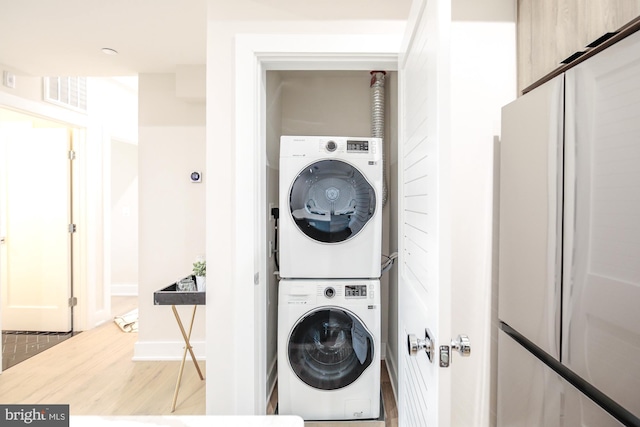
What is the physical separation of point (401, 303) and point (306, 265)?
653mm

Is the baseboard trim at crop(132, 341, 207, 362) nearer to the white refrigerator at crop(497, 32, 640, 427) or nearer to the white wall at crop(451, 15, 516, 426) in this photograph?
the white wall at crop(451, 15, 516, 426)

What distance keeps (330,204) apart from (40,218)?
10.5 feet

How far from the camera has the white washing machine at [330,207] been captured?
1938 mm

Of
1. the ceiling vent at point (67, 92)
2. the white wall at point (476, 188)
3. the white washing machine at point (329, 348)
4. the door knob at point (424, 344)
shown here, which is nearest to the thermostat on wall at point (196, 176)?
the white washing machine at point (329, 348)

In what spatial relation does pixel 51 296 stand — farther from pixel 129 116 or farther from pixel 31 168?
pixel 129 116

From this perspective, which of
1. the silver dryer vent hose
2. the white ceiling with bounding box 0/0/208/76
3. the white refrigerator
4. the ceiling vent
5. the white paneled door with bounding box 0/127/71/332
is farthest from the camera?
the white paneled door with bounding box 0/127/71/332

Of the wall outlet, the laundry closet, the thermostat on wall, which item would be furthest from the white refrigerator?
the wall outlet

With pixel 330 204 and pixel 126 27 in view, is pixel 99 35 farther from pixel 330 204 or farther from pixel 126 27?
pixel 330 204

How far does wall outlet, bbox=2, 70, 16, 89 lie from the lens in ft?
8.37

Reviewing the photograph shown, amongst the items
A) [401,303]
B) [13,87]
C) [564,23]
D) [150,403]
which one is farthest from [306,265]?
[13,87]

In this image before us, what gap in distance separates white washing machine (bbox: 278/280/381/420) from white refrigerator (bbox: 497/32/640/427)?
0.77m

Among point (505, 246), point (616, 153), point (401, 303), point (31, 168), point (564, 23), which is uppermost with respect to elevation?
point (564, 23)

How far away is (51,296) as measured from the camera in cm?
330

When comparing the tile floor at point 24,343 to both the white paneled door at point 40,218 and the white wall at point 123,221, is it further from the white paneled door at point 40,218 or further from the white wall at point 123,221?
the white wall at point 123,221
